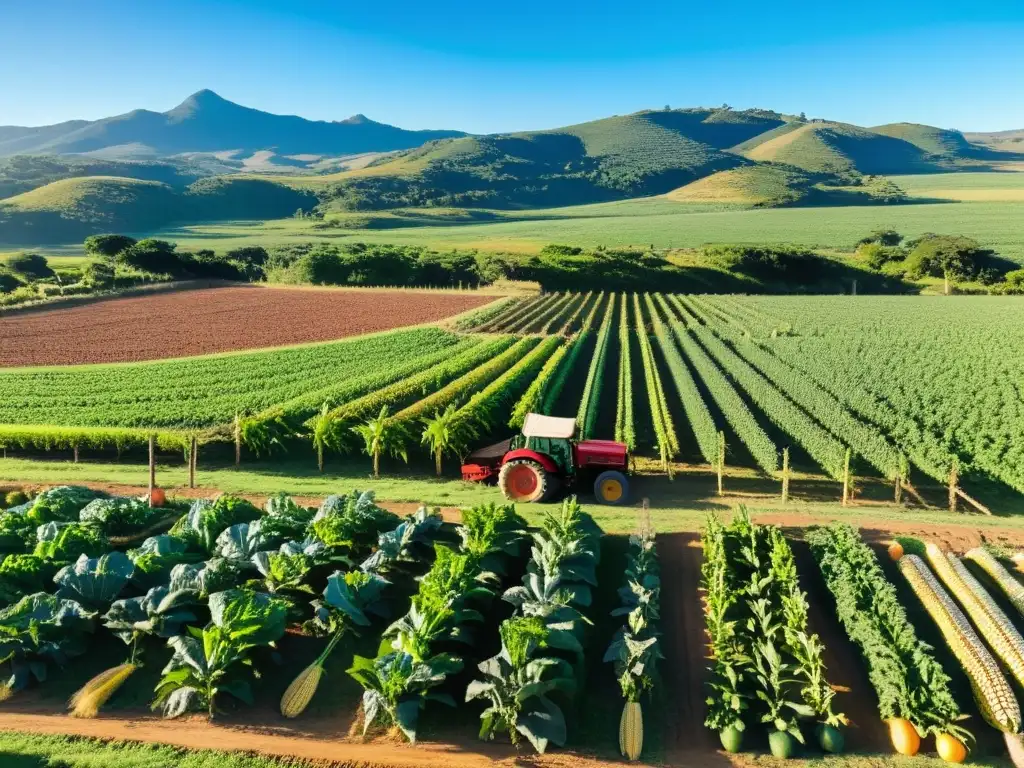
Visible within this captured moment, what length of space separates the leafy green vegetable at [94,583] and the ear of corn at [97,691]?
1.20 m

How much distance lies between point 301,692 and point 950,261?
7246cm

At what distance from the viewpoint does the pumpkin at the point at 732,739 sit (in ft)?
23.2

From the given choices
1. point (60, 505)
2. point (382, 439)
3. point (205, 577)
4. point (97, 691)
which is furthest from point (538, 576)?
point (60, 505)

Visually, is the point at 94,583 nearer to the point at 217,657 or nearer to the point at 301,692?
the point at 217,657

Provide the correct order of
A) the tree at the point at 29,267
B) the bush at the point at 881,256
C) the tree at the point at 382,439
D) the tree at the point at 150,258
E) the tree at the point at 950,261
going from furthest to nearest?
1. the bush at the point at 881,256
2. the tree at the point at 950,261
3. the tree at the point at 150,258
4. the tree at the point at 29,267
5. the tree at the point at 382,439

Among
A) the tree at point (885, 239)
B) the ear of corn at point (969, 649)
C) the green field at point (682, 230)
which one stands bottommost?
the ear of corn at point (969, 649)

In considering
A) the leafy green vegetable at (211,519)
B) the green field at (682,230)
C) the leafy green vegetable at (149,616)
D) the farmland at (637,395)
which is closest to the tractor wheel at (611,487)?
the farmland at (637,395)

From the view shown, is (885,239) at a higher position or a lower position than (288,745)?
higher

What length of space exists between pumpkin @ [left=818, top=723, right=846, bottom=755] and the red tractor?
6.85m

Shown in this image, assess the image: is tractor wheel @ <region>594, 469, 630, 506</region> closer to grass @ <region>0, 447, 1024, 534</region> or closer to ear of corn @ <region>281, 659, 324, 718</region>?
grass @ <region>0, 447, 1024, 534</region>

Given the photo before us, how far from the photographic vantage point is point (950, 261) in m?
62.8

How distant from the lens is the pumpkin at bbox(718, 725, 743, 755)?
7.07 m

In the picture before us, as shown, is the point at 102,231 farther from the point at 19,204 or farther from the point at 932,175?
the point at 932,175

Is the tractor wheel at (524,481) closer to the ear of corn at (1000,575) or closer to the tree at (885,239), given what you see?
the ear of corn at (1000,575)
